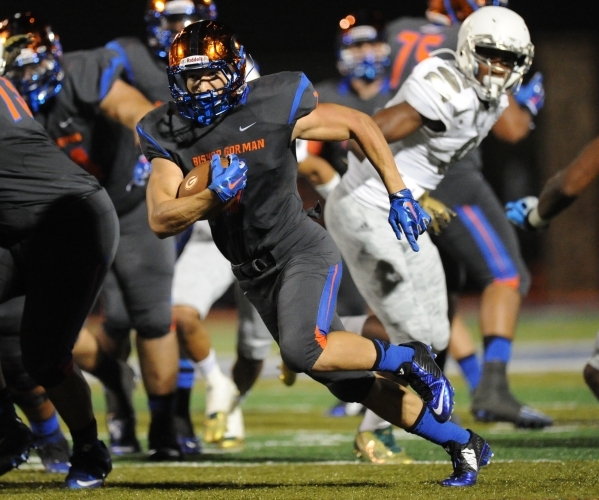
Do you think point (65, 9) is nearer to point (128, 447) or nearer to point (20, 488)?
point (128, 447)

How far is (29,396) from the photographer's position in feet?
14.7

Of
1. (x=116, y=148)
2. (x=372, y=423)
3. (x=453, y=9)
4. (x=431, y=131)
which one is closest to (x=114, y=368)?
(x=116, y=148)

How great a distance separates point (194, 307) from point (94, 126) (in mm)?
1018

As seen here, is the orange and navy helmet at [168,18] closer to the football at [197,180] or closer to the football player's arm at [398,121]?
the football player's arm at [398,121]

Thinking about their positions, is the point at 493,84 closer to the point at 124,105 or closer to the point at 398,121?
the point at 398,121

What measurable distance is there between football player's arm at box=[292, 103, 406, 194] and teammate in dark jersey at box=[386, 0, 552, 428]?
5.37ft

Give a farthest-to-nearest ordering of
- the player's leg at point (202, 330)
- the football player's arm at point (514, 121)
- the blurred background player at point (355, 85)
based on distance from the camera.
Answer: the blurred background player at point (355, 85) → the football player's arm at point (514, 121) → the player's leg at point (202, 330)

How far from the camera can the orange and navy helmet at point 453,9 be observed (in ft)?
18.2

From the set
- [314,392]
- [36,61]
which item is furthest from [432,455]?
[314,392]

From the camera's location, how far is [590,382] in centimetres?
429

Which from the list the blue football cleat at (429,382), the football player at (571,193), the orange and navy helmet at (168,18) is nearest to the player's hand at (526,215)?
the football player at (571,193)

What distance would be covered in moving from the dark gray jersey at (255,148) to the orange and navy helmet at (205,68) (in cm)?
5

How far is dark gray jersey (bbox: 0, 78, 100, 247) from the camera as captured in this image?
385cm

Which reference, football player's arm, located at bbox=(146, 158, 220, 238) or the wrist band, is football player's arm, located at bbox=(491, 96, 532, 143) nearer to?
the wrist band
